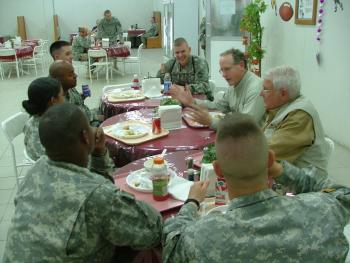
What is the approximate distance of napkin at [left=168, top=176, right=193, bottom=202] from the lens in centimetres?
→ 177

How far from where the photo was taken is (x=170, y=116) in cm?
280

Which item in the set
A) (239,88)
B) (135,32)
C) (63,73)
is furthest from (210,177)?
(135,32)

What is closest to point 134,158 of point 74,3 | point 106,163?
point 106,163

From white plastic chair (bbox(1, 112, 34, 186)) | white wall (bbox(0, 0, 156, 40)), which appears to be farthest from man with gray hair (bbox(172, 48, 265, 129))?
white wall (bbox(0, 0, 156, 40))

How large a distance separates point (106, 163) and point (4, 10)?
14.6m

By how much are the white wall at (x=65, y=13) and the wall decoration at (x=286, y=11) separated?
10780 millimetres

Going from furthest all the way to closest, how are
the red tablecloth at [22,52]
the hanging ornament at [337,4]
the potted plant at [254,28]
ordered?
the red tablecloth at [22,52]
the potted plant at [254,28]
the hanging ornament at [337,4]

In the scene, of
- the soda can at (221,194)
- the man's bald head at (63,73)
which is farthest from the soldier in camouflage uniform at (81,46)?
the soda can at (221,194)

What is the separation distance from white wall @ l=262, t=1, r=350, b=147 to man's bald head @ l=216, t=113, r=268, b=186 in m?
3.65

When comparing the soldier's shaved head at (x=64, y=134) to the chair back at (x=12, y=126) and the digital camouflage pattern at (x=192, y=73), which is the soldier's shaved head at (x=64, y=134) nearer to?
the chair back at (x=12, y=126)

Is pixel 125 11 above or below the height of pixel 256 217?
above

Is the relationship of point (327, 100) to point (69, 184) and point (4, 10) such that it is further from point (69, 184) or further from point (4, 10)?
point (4, 10)

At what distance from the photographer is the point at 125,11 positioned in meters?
15.6

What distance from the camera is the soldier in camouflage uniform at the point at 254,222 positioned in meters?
1.02
